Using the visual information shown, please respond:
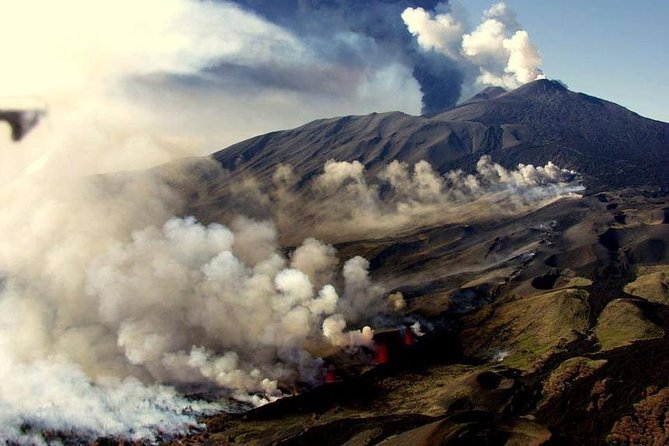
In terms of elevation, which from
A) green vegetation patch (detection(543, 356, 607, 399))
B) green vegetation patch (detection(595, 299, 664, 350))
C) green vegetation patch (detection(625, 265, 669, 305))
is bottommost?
green vegetation patch (detection(543, 356, 607, 399))

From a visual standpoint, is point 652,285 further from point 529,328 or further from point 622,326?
point 529,328

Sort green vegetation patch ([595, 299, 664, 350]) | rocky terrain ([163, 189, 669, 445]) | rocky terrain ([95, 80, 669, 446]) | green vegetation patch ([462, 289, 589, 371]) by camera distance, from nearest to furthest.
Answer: rocky terrain ([163, 189, 669, 445]), rocky terrain ([95, 80, 669, 446]), green vegetation patch ([595, 299, 664, 350]), green vegetation patch ([462, 289, 589, 371])

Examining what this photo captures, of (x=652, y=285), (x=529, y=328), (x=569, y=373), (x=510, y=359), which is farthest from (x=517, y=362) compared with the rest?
(x=652, y=285)

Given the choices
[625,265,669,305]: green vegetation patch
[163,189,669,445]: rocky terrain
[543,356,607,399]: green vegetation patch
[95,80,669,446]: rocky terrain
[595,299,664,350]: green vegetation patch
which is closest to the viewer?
[163,189,669,445]: rocky terrain

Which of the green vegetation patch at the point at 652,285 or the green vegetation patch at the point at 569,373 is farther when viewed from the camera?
the green vegetation patch at the point at 652,285

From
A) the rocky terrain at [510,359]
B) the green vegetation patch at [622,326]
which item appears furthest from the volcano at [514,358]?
the green vegetation patch at [622,326]

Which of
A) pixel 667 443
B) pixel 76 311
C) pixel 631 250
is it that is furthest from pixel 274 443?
pixel 631 250

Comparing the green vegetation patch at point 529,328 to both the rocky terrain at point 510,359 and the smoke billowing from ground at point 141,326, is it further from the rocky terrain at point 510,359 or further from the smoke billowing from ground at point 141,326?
the smoke billowing from ground at point 141,326

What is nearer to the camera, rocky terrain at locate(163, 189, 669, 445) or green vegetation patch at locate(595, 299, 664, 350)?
rocky terrain at locate(163, 189, 669, 445)

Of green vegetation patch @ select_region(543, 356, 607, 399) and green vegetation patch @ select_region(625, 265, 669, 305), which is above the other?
green vegetation patch @ select_region(625, 265, 669, 305)

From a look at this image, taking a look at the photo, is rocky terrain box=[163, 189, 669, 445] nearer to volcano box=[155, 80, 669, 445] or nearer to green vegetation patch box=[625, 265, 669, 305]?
volcano box=[155, 80, 669, 445]

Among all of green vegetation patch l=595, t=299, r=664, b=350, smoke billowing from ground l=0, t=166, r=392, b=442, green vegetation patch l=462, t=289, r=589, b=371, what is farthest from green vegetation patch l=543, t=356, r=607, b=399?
smoke billowing from ground l=0, t=166, r=392, b=442
